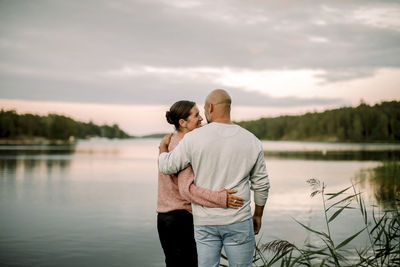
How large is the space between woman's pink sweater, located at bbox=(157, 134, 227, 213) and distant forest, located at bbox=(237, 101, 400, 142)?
220 feet

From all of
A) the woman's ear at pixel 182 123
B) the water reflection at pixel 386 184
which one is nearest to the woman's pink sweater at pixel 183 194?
the woman's ear at pixel 182 123

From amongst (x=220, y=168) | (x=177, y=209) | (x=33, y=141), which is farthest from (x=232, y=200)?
(x=33, y=141)

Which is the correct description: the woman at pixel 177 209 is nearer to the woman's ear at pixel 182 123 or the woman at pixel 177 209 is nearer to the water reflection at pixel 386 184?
the woman's ear at pixel 182 123

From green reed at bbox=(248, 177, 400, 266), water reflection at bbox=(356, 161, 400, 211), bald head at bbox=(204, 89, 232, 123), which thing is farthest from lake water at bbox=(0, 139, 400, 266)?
bald head at bbox=(204, 89, 232, 123)

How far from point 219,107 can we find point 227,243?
921 mm

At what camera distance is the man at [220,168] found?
8.70 ft

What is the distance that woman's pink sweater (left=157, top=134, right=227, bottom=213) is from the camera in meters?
2.66

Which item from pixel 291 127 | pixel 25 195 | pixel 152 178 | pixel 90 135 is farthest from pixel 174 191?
pixel 90 135

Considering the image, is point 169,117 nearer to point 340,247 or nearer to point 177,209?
point 177,209

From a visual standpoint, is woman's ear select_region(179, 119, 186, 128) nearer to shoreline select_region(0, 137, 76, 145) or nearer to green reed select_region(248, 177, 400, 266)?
green reed select_region(248, 177, 400, 266)

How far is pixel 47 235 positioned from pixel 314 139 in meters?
121

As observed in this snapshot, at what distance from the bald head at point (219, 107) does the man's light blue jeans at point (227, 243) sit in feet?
2.35

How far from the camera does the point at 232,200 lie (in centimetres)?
265

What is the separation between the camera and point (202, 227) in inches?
108
